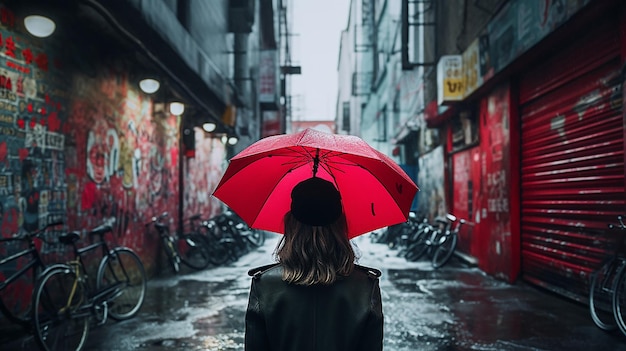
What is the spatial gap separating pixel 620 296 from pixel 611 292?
94mm

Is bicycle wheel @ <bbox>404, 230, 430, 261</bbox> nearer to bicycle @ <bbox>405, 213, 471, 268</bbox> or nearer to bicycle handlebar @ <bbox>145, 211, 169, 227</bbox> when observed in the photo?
bicycle @ <bbox>405, 213, 471, 268</bbox>

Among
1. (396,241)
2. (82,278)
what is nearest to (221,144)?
(396,241)

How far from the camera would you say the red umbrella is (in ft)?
8.65

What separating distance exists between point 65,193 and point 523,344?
232 inches

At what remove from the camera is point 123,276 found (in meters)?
7.84

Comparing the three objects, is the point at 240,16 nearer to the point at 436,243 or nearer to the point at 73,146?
the point at 436,243

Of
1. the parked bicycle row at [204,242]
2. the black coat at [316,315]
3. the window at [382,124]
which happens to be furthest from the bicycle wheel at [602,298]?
the window at [382,124]

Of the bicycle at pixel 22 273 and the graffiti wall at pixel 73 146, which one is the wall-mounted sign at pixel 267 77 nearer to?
the graffiti wall at pixel 73 146

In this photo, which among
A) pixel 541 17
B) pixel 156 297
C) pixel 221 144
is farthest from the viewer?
pixel 221 144

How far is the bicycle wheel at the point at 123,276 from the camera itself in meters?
6.99

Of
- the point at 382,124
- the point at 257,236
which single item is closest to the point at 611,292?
the point at 257,236

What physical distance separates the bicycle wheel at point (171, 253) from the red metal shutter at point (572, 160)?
661 cm

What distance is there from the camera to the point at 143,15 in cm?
849

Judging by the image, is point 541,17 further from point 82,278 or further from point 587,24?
point 82,278
